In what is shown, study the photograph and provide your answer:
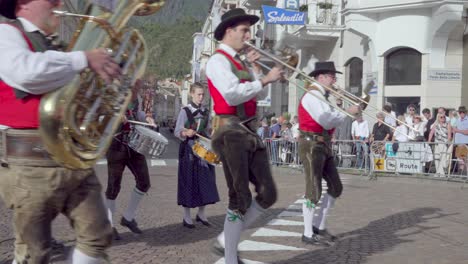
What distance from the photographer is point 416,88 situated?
21.6 meters

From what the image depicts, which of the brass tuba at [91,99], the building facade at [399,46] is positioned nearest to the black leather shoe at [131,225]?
the brass tuba at [91,99]

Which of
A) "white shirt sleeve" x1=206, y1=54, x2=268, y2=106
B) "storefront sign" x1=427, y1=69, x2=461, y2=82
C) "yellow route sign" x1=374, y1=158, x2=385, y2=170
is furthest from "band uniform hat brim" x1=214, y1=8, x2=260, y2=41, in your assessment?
"storefront sign" x1=427, y1=69, x2=461, y2=82

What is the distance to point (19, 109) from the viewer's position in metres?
3.35

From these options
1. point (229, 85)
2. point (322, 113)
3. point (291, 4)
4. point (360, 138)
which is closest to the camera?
point (229, 85)

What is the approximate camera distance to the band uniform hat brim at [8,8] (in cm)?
351

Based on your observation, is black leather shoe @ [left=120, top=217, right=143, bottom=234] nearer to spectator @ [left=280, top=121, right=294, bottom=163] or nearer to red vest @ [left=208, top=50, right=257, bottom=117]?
red vest @ [left=208, top=50, right=257, bottom=117]

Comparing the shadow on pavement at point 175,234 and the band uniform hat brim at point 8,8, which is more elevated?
the band uniform hat brim at point 8,8

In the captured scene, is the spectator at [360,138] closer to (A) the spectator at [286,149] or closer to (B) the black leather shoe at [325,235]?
(A) the spectator at [286,149]

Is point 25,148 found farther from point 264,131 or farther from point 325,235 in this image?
point 264,131

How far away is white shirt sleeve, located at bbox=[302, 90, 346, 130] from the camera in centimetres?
677

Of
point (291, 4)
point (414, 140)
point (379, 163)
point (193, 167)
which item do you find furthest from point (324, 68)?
point (291, 4)

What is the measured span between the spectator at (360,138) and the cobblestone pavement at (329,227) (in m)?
3.94

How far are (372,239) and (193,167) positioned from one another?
2.42 meters

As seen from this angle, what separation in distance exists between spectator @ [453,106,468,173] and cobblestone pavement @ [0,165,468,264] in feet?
6.24
